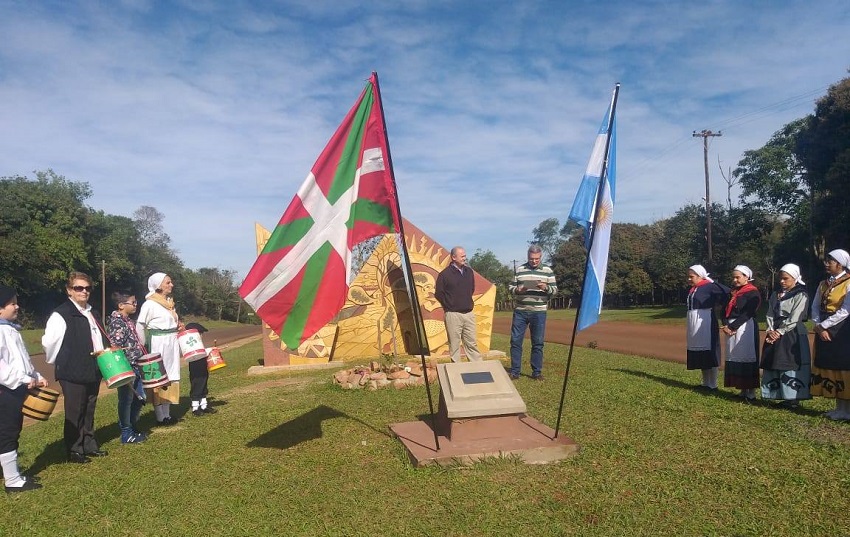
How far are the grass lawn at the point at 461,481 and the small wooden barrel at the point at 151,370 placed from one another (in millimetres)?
622

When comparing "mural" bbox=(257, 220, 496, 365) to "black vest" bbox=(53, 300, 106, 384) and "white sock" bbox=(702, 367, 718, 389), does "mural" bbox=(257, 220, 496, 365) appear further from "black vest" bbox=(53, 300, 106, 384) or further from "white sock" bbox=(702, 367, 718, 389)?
"black vest" bbox=(53, 300, 106, 384)

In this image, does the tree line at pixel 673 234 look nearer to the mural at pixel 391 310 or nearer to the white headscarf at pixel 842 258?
the mural at pixel 391 310

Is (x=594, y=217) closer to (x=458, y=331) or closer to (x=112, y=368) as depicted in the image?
(x=458, y=331)

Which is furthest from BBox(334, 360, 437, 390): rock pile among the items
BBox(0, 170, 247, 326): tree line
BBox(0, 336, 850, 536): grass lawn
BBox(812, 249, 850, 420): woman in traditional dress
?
BBox(0, 170, 247, 326): tree line

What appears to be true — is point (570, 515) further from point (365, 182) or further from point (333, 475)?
point (365, 182)

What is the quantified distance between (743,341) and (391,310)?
23.0 ft

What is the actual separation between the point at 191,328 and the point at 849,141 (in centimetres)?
2857

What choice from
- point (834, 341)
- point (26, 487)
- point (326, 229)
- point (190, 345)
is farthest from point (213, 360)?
point (834, 341)

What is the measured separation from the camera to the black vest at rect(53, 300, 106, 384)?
5.34 m

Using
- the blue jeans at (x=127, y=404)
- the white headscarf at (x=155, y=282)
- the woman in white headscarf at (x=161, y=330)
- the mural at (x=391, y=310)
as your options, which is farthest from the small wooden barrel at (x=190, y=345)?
the mural at (x=391, y=310)

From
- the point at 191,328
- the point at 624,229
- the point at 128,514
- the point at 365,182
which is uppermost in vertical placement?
the point at 624,229

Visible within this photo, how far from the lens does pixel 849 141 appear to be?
25.2m

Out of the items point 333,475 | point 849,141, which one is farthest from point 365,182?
point 849,141

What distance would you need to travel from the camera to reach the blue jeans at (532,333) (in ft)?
27.3
